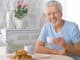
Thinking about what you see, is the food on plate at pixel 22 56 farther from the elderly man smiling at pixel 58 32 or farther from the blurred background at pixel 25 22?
the blurred background at pixel 25 22

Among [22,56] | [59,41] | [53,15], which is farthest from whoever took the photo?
[53,15]

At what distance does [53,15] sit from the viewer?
226 cm

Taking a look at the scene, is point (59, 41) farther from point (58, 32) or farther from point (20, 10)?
point (20, 10)

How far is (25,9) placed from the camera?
3186 mm

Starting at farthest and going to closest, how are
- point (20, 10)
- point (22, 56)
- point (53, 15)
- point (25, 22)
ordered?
point (25, 22), point (20, 10), point (53, 15), point (22, 56)

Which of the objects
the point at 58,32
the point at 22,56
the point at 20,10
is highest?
the point at 20,10

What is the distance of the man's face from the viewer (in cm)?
225

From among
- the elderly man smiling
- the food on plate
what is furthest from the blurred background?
the food on plate

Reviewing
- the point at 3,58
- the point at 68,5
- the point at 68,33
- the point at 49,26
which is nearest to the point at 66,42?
the point at 68,33

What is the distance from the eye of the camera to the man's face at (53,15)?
225 cm

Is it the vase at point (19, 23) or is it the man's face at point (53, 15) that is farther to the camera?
the vase at point (19, 23)

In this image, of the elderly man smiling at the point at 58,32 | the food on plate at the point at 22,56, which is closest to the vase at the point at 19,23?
the elderly man smiling at the point at 58,32

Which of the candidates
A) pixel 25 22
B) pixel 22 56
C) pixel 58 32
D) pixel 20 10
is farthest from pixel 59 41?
pixel 25 22

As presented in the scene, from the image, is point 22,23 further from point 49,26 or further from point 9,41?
point 49,26
